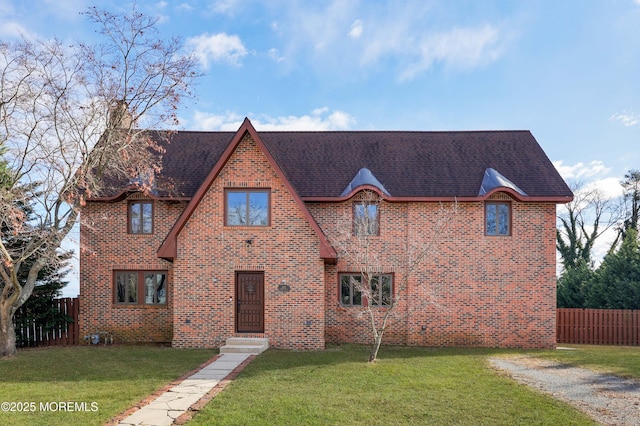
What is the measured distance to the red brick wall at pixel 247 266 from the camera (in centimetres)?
1400

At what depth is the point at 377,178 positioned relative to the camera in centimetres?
1652

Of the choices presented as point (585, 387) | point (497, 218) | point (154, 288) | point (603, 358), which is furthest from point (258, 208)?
point (603, 358)

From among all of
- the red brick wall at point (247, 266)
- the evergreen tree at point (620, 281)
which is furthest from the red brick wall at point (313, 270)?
the evergreen tree at point (620, 281)

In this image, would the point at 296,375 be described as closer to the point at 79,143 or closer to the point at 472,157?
the point at 79,143

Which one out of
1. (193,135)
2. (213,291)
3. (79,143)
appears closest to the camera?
(79,143)

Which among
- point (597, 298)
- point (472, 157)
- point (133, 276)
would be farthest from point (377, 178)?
point (597, 298)

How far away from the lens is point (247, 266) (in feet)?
46.6

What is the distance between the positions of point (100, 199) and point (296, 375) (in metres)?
9.97

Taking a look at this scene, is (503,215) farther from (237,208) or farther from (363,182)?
(237,208)

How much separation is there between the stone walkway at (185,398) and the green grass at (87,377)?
0.37 m

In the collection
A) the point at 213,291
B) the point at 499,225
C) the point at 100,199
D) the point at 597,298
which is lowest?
the point at 597,298

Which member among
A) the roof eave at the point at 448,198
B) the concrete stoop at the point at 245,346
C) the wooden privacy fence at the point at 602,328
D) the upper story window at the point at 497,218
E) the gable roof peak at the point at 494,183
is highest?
A: the gable roof peak at the point at 494,183

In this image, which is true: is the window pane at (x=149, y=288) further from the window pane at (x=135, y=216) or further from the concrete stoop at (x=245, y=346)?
the concrete stoop at (x=245, y=346)

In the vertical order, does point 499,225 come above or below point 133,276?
above
